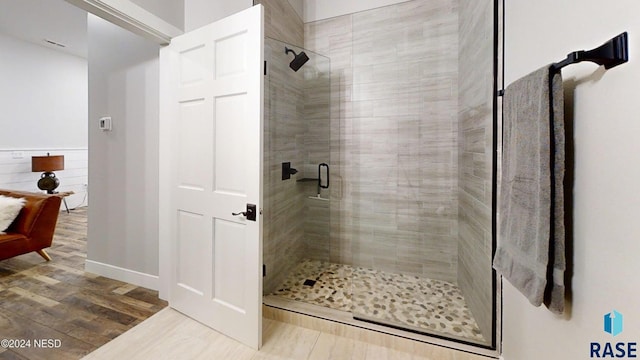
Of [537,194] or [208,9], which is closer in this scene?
[537,194]

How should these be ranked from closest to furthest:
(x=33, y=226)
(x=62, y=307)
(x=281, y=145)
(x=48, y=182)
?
(x=62, y=307) < (x=281, y=145) < (x=33, y=226) < (x=48, y=182)

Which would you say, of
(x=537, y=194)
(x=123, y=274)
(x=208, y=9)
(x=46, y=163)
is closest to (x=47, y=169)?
(x=46, y=163)

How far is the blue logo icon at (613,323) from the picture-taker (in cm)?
71

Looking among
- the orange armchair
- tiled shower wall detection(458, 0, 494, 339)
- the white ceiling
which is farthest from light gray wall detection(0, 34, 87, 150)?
tiled shower wall detection(458, 0, 494, 339)

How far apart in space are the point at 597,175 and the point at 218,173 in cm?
187

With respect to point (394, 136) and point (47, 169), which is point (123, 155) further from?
point (47, 169)

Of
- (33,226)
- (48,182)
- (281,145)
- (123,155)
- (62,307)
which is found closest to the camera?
(62,307)

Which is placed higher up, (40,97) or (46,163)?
(40,97)

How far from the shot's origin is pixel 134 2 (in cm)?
181

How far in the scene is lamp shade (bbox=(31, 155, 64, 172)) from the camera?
459cm

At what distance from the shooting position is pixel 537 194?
916 mm

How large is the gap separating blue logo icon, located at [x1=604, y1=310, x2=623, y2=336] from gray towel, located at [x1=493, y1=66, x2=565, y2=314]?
0.13 m

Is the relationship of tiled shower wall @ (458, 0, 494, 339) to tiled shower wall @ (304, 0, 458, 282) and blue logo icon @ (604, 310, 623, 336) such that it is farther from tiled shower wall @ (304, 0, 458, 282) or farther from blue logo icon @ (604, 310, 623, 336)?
blue logo icon @ (604, 310, 623, 336)

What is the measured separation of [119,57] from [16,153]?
3.93 metres
